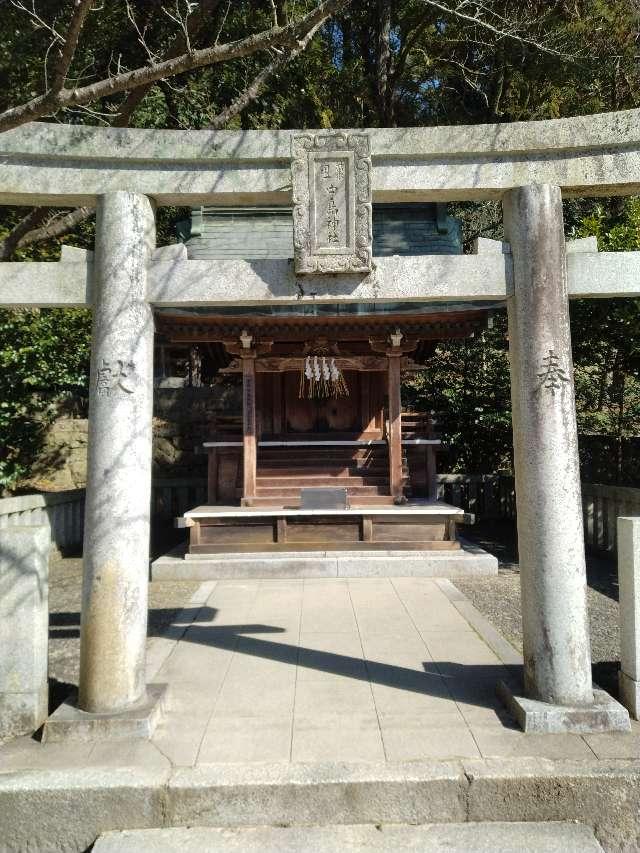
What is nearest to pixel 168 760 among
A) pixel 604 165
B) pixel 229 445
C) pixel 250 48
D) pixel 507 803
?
pixel 507 803

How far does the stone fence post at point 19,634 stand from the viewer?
3688 millimetres

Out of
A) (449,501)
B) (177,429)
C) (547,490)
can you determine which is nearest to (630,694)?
(547,490)

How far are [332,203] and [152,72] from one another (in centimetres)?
150

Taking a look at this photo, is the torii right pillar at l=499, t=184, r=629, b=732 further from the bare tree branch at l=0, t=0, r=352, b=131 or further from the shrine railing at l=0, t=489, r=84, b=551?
the shrine railing at l=0, t=489, r=84, b=551

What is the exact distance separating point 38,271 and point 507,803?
4.55 m

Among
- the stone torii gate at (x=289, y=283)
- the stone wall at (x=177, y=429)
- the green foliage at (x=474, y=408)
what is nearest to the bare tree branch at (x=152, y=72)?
the stone torii gate at (x=289, y=283)

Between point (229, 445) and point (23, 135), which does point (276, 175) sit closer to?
point (23, 135)

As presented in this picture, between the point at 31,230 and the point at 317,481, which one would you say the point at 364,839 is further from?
the point at 31,230

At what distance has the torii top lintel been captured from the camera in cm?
399

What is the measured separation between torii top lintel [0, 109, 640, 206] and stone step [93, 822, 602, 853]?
410 centimetres

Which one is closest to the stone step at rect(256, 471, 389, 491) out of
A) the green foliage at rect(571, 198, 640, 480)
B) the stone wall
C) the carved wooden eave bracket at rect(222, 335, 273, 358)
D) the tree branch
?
the carved wooden eave bracket at rect(222, 335, 273, 358)

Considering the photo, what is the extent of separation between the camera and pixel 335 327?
988 cm

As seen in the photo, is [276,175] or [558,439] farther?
[276,175]

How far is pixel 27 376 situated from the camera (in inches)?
413
